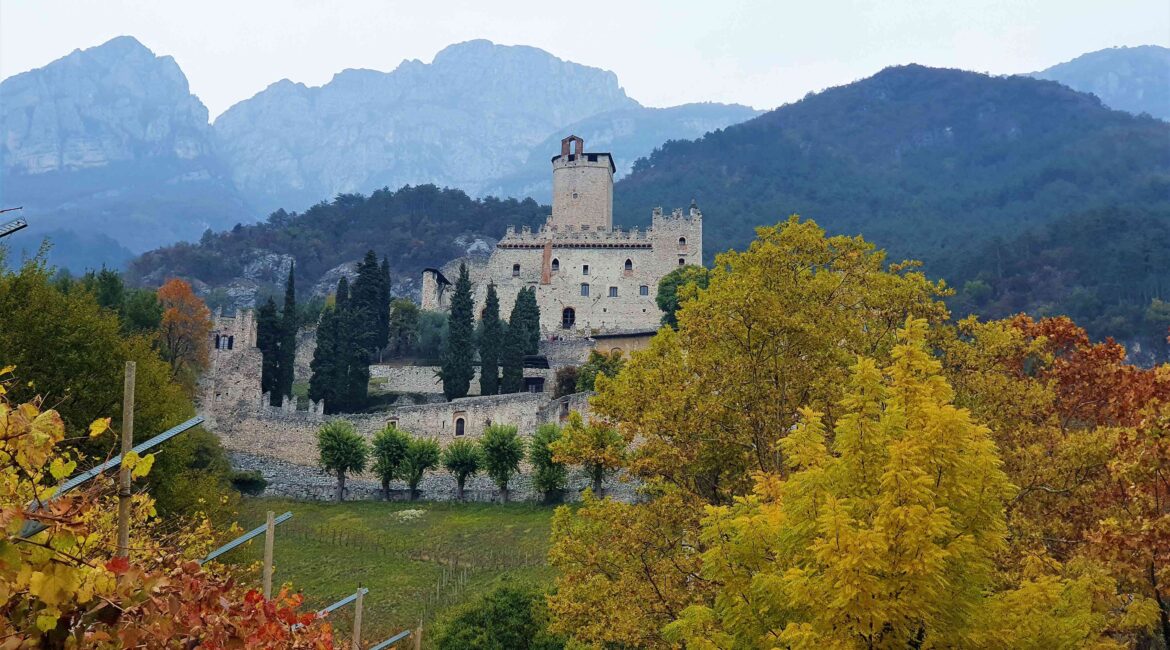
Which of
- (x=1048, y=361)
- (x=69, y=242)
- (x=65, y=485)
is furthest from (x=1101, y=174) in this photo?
(x=69, y=242)

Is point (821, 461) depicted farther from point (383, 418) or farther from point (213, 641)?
point (383, 418)

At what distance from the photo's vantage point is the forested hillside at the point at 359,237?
12762 cm

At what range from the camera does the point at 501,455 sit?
46812 millimetres

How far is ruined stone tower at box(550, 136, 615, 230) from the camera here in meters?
89.0

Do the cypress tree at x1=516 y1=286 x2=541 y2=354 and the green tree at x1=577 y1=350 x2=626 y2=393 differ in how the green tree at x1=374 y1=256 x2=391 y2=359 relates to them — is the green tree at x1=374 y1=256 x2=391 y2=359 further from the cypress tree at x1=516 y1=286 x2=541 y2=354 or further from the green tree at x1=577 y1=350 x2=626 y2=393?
the green tree at x1=577 y1=350 x2=626 y2=393

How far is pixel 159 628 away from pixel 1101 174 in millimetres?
143651

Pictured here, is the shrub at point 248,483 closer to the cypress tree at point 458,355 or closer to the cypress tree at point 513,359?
the cypress tree at point 458,355

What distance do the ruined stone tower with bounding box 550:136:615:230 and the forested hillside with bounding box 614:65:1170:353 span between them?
32.1 m

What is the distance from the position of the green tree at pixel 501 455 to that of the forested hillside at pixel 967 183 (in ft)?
185

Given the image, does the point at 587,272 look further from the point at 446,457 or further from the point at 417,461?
the point at 417,461

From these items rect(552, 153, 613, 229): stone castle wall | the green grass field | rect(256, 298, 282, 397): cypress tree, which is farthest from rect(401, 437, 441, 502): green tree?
rect(552, 153, 613, 229): stone castle wall

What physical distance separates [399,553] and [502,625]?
43.2 feet

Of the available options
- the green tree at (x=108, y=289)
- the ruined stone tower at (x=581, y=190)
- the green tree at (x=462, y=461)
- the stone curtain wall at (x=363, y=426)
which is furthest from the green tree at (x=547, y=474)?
the ruined stone tower at (x=581, y=190)

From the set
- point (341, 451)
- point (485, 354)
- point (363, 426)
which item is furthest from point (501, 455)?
point (485, 354)
